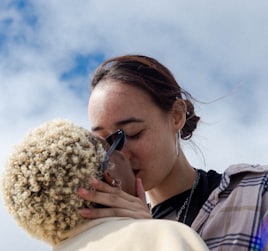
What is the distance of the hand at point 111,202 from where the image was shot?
6.50 ft

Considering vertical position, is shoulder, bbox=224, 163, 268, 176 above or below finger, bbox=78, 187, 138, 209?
below

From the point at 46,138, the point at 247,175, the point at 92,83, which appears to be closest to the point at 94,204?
the point at 46,138

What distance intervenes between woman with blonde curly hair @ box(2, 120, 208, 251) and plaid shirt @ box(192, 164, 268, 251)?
68 centimetres

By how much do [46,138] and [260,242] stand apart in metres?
1.04

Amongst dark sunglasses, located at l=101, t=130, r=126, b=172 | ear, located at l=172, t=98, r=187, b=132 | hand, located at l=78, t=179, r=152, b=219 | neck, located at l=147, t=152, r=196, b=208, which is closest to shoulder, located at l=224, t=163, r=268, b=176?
neck, located at l=147, t=152, r=196, b=208

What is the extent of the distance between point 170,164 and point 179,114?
30cm

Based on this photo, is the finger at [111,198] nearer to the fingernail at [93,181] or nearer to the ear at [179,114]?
the fingernail at [93,181]

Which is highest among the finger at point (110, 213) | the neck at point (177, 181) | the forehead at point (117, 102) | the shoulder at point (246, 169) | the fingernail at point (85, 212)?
the forehead at point (117, 102)

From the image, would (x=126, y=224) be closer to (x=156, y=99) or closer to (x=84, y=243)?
(x=84, y=243)

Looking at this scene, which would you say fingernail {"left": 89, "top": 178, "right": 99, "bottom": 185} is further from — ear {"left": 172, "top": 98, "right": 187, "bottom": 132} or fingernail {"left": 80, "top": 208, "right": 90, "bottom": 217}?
ear {"left": 172, "top": 98, "right": 187, "bottom": 132}

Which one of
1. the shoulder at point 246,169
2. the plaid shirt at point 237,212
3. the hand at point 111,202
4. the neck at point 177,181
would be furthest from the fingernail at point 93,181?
the neck at point 177,181

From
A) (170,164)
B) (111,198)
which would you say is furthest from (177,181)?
(111,198)

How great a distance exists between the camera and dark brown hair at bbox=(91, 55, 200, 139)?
119 inches

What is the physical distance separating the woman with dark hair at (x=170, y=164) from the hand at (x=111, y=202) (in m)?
0.09
